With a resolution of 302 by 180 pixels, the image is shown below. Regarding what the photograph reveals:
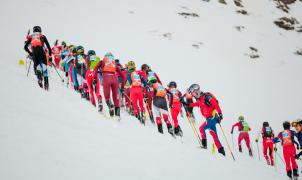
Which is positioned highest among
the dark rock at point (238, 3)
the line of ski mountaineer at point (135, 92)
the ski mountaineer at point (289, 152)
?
the dark rock at point (238, 3)

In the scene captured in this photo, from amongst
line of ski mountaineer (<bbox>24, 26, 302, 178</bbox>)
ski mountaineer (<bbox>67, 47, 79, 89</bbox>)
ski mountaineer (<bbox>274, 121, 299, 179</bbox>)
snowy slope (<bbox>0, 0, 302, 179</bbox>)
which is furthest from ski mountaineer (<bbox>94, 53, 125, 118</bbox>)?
ski mountaineer (<bbox>274, 121, 299, 179</bbox>)

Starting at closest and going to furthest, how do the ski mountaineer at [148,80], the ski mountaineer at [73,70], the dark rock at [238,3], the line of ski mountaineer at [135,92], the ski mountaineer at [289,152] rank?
the line of ski mountaineer at [135,92] → the ski mountaineer at [289,152] → the ski mountaineer at [148,80] → the ski mountaineer at [73,70] → the dark rock at [238,3]

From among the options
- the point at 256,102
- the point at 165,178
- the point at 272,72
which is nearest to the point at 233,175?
the point at 165,178

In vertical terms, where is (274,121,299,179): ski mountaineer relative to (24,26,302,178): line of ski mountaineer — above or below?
below

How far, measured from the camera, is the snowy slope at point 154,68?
4434mm

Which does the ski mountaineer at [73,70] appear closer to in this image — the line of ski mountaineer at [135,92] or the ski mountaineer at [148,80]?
the line of ski mountaineer at [135,92]

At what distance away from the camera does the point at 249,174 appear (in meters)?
7.67

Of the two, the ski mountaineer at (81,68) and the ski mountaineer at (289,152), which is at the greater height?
the ski mountaineer at (81,68)

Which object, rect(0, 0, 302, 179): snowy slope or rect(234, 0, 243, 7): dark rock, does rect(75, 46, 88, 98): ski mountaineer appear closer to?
rect(0, 0, 302, 179): snowy slope

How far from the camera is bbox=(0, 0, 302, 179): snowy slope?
4434 millimetres

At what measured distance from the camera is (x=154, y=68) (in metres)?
28.2

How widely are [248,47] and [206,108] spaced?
3104cm

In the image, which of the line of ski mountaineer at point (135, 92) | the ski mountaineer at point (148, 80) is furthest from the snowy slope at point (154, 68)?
the ski mountaineer at point (148, 80)

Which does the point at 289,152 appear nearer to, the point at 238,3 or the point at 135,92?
the point at 135,92
